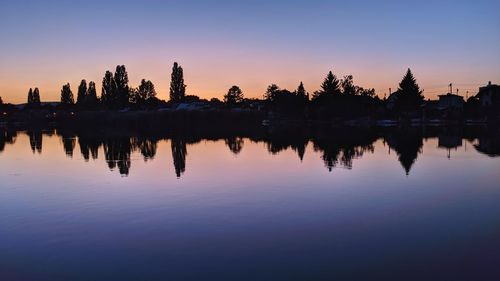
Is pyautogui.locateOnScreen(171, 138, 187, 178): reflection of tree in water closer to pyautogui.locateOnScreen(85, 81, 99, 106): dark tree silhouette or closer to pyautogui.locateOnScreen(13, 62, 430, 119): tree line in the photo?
pyautogui.locateOnScreen(13, 62, 430, 119): tree line

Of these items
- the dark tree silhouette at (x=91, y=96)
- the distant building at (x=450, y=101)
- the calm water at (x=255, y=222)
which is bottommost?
the calm water at (x=255, y=222)

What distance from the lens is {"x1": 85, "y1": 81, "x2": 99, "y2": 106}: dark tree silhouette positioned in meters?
113

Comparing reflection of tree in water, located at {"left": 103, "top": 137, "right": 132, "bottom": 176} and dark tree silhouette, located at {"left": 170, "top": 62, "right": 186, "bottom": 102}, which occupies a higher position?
dark tree silhouette, located at {"left": 170, "top": 62, "right": 186, "bottom": 102}

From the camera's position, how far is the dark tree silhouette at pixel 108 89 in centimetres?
10381

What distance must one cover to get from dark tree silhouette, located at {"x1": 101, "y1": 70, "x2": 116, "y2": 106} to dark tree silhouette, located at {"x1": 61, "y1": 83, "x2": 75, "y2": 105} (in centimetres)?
2810

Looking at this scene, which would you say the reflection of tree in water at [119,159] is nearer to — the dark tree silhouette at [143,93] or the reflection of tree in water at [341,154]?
the reflection of tree in water at [341,154]

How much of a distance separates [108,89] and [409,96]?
68828 mm

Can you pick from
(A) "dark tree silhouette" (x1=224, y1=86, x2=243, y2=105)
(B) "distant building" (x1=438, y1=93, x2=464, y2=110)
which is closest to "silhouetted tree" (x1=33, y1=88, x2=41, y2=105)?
(A) "dark tree silhouette" (x1=224, y1=86, x2=243, y2=105)

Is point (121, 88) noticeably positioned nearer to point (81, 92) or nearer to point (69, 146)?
point (81, 92)

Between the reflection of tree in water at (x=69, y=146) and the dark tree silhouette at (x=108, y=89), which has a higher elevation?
the dark tree silhouette at (x=108, y=89)

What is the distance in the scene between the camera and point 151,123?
276 feet

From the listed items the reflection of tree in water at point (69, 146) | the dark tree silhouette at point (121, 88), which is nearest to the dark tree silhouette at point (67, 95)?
the dark tree silhouette at point (121, 88)

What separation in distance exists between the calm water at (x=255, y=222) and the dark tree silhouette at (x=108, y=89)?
274 ft

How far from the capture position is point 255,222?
12.0 meters
